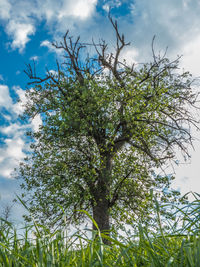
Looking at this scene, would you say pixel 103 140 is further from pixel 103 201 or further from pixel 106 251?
pixel 106 251

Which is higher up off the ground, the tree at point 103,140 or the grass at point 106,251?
the tree at point 103,140

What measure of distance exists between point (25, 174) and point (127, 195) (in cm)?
536

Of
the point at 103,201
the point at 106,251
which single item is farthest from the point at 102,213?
the point at 106,251

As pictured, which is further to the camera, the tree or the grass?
the tree

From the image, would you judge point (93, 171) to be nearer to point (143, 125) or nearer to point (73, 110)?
point (73, 110)

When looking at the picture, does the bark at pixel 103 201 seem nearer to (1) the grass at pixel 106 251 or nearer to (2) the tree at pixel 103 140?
(2) the tree at pixel 103 140

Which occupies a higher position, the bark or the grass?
the bark

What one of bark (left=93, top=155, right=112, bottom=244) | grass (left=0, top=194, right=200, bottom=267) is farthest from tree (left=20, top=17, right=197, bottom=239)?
→ grass (left=0, top=194, right=200, bottom=267)

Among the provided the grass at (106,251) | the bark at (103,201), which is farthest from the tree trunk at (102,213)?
the grass at (106,251)

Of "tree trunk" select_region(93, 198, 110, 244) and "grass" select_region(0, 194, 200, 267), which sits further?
"tree trunk" select_region(93, 198, 110, 244)

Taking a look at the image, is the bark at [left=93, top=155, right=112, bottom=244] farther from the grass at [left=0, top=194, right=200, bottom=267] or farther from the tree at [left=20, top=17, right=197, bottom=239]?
the grass at [left=0, top=194, right=200, bottom=267]

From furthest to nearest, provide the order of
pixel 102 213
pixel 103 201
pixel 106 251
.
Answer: pixel 103 201, pixel 102 213, pixel 106 251

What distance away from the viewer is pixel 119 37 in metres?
15.0

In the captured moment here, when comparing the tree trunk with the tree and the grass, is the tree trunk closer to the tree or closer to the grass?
the tree
